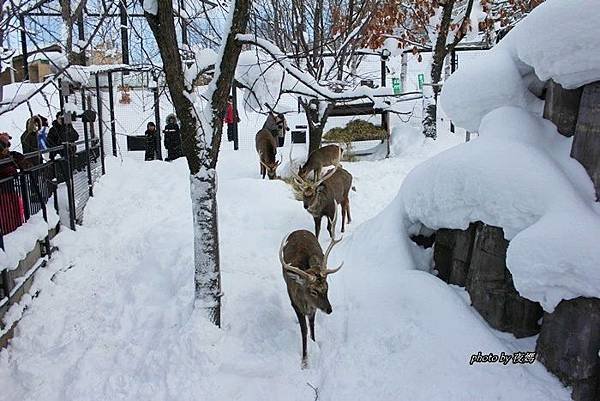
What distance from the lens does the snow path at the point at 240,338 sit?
4484 mm

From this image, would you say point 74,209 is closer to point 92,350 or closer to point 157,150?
point 92,350

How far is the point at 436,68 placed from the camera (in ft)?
47.5

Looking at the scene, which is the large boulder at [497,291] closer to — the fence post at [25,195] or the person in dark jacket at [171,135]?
the fence post at [25,195]

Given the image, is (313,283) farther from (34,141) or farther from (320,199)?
(34,141)

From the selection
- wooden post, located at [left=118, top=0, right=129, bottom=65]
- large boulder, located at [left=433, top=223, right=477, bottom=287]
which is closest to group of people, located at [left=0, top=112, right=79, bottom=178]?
wooden post, located at [left=118, top=0, right=129, bottom=65]

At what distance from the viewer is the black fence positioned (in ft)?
20.6

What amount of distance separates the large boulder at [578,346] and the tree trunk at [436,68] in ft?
33.3

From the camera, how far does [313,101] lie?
12711 millimetres

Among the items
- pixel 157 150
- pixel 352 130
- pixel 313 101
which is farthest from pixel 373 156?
pixel 157 150

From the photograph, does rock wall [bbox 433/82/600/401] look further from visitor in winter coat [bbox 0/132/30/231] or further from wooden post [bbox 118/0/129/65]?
visitor in winter coat [bbox 0/132/30/231]

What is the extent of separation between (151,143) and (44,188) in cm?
799

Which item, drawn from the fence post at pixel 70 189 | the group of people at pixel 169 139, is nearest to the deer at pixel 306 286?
the fence post at pixel 70 189

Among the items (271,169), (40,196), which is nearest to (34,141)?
(40,196)

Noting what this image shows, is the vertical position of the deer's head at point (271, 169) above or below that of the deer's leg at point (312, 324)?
above
